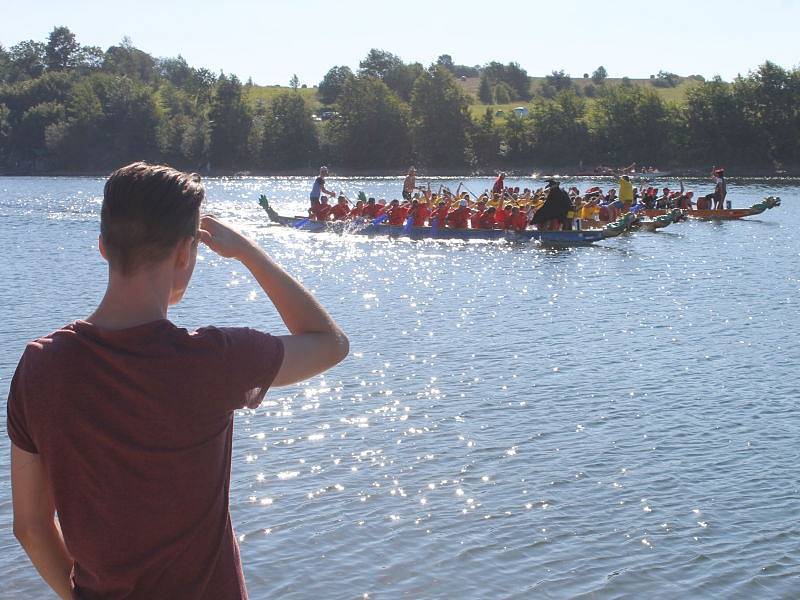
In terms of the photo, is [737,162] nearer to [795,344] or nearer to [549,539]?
[795,344]

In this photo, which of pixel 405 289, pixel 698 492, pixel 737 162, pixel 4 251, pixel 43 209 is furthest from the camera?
pixel 737 162

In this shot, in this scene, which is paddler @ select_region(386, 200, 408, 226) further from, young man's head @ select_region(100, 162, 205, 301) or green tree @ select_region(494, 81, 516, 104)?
green tree @ select_region(494, 81, 516, 104)

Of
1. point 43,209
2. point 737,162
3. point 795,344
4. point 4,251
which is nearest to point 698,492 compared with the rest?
point 795,344

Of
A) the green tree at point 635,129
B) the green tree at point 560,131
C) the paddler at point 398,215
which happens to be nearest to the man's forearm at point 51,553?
the paddler at point 398,215

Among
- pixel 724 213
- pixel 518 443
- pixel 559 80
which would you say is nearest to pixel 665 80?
pixel 559 80

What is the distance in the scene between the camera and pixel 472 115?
91.6 meters

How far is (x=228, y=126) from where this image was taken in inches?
3647

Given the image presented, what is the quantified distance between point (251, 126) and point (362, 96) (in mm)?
10528

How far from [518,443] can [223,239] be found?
772cm

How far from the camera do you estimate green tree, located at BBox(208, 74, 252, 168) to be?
3647 inches

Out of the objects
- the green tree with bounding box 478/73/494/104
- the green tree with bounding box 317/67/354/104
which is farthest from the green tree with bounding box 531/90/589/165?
the green tree with bounding box 317/67/354/104

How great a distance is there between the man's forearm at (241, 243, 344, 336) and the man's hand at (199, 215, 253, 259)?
0.02 meters

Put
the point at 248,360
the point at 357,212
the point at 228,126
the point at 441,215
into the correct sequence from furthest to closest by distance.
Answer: the point at 228,126 → the point at 357,212 → the point at 441,215 → the point at 248,360

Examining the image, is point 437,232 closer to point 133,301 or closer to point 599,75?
point 133,301
